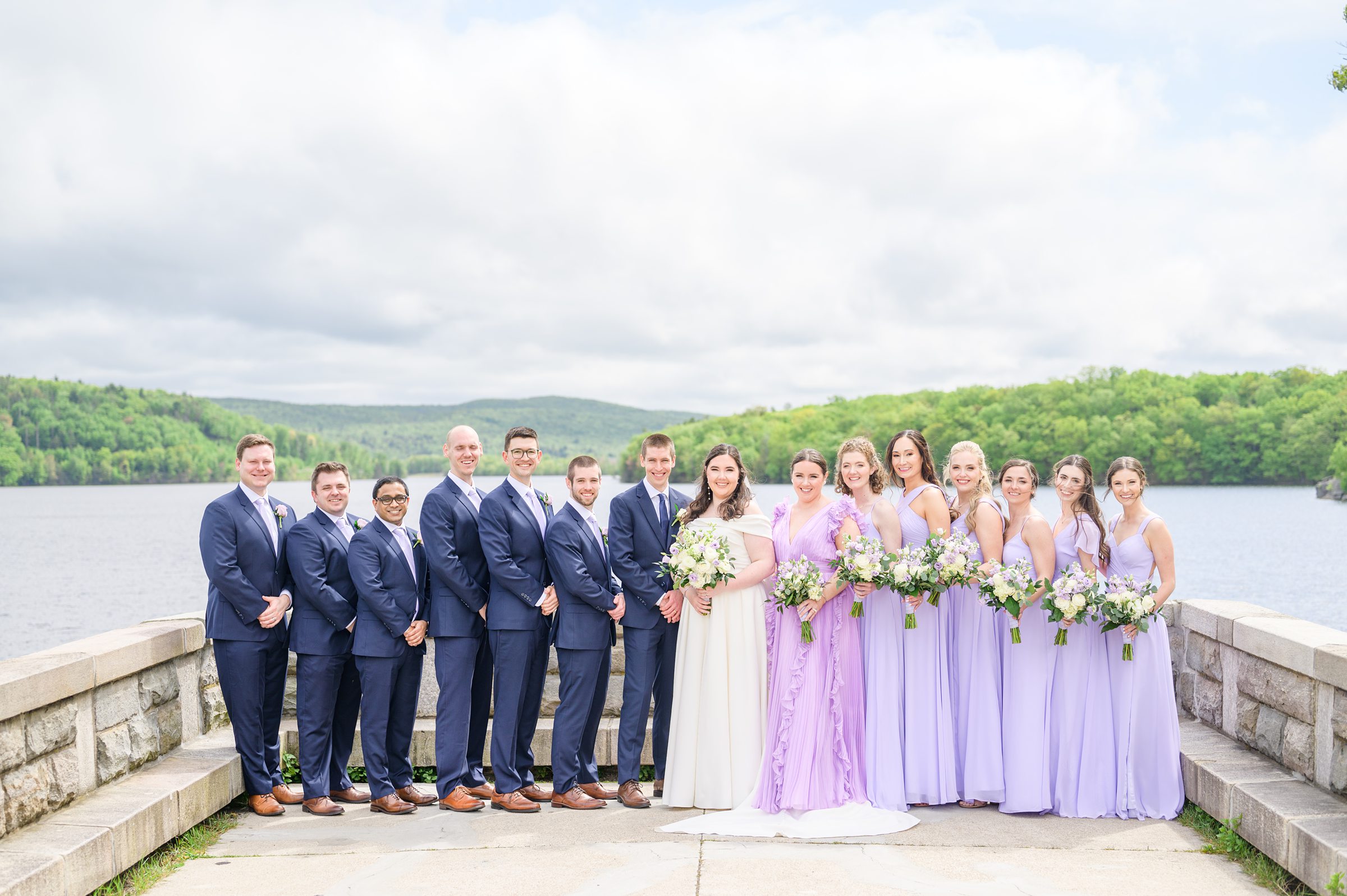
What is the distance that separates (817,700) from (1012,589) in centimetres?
121

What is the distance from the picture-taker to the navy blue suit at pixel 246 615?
18.2 ft

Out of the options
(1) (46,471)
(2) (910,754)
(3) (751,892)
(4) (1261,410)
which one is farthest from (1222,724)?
(1) (46,471)

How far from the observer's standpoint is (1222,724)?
612 cm

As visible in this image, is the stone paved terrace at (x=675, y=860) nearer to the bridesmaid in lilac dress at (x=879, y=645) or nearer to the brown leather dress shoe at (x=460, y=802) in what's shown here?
the brown leather dress shoe at (x=460, y=802)

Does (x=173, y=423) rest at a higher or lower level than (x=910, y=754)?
higher

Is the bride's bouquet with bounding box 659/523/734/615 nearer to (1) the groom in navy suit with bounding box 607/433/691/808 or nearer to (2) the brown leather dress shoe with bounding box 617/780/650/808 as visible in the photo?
(1) the groom in navy suit with bounding box 607/433/691/808

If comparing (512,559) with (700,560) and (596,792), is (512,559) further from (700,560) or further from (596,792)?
(596,792)

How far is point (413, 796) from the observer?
234 inches

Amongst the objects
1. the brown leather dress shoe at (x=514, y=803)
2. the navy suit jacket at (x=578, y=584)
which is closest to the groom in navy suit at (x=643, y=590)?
the navy suit jacket at (x=578, y=584)

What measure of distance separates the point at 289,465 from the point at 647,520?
84503 mm

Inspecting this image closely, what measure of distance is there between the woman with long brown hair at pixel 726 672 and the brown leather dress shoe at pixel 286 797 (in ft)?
6.98

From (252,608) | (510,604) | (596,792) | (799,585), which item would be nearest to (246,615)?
(252,608)

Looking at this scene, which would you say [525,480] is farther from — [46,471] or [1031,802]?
[46,471]

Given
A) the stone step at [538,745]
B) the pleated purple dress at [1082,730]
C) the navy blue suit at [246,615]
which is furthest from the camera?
the stone step at [538,745]
